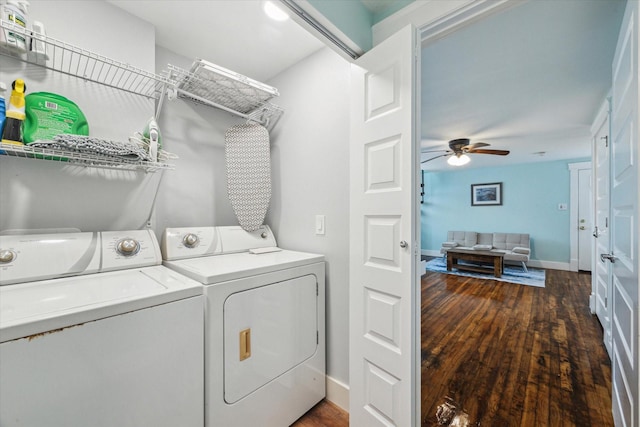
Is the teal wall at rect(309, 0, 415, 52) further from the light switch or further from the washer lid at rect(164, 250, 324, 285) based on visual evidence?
the washer lid at rect(164, 250, 324, 285)

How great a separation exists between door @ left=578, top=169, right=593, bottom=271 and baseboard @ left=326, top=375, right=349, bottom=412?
6214 millimetres

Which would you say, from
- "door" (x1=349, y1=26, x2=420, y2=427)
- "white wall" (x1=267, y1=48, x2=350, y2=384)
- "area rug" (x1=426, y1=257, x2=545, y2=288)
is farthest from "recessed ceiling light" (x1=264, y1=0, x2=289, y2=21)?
"area rug" (x1=426, y1=257, x2=545, y2=288)

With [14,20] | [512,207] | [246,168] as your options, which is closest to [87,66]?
[14,20]

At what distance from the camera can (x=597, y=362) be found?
2.05 metres

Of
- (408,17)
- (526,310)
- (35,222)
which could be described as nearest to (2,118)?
(35,222)

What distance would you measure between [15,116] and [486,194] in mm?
7452

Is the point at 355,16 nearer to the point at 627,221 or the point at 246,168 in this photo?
the point at 246,168

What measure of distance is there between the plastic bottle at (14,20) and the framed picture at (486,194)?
7.42m

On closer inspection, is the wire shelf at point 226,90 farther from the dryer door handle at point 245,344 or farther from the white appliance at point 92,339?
the dryer door handle at point 245,344

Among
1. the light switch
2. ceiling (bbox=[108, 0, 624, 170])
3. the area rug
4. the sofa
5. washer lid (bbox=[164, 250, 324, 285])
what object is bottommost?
the area rug

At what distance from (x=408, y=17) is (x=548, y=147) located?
4.66m

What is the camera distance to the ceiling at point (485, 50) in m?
1.48

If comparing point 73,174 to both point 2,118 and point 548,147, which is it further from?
point 548,147

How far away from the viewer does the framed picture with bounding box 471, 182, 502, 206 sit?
6.13 m
